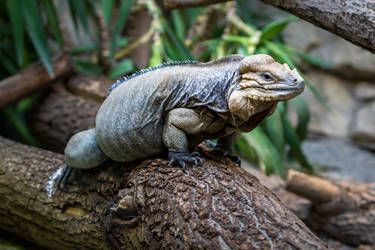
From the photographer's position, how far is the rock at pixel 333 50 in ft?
24.2

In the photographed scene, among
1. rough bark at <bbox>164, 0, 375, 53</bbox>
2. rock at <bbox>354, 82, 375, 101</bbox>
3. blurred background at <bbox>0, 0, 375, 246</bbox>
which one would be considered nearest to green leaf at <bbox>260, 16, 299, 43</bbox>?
blurred background at <bbox>0, 0, 375, 246</bbox>

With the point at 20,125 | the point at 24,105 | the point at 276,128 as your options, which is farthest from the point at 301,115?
the point at 24,105

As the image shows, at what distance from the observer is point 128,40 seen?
6.03 metres

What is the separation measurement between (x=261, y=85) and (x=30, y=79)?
11.5 ft

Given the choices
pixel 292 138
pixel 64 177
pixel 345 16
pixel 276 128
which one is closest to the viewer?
pixel 345 16

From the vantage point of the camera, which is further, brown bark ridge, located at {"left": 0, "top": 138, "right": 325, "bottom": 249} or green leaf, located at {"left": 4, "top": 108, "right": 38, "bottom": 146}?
green leaf, located at {"left": 4, "top": 108, "right": 38, "bottom": 146}

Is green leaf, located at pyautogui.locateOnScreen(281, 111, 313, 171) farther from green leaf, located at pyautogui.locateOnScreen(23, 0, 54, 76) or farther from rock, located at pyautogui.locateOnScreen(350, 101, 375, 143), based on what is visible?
rock, located at pyautogui.locateOnScreen(350, 101, 375, 143)

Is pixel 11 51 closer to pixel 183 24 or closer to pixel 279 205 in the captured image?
pixel 183 24

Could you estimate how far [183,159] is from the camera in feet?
7.75

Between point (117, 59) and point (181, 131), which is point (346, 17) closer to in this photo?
point (181, 131)

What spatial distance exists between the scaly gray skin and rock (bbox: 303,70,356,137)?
19.0ft

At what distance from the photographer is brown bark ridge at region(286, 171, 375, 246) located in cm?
366

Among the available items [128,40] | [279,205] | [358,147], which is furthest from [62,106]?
[358,147]

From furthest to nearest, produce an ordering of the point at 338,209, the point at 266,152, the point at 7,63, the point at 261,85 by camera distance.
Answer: the point at 7,63 → the point at 266,152 → the point at 338,209 → the point at 261,85
